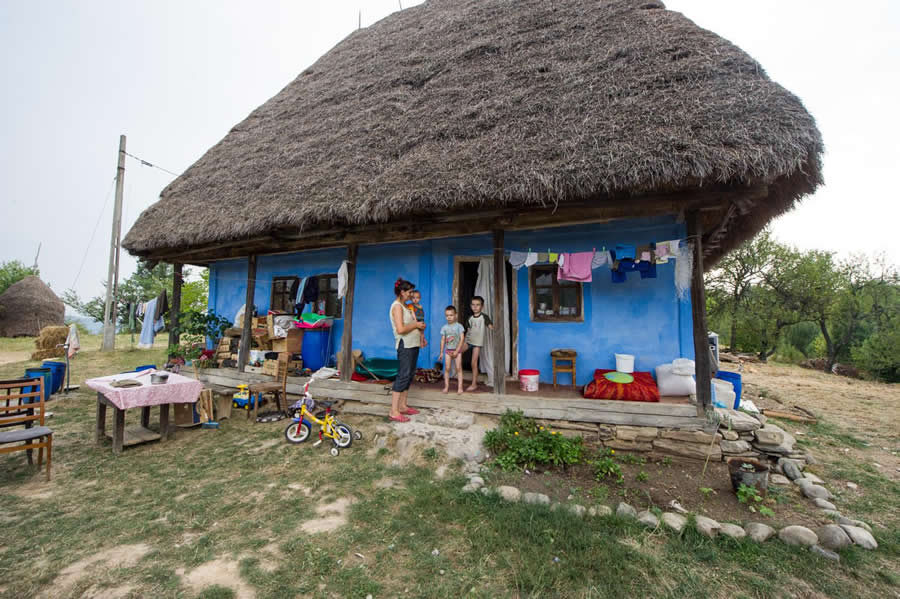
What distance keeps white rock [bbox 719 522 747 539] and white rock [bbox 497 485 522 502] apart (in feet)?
4.78

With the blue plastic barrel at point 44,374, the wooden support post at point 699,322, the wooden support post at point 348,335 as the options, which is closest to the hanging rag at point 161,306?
the blue plastic barrel at point 44,374

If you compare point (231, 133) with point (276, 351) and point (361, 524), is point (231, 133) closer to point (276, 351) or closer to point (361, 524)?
point (276, 351)

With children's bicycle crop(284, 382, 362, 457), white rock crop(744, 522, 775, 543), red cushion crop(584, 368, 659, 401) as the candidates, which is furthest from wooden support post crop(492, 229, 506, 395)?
white rock crop(744, 522, 775, 543)

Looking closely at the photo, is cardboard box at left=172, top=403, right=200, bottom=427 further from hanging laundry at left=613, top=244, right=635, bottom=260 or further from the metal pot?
hanging laundry at left=613, top=244, right=635, bottom=260

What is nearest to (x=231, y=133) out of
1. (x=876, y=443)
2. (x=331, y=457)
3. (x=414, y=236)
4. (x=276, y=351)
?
(x=276, y=351)

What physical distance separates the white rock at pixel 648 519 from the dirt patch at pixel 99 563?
3.51 m

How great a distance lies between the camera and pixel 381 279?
649cm

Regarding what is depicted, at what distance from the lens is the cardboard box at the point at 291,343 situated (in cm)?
629

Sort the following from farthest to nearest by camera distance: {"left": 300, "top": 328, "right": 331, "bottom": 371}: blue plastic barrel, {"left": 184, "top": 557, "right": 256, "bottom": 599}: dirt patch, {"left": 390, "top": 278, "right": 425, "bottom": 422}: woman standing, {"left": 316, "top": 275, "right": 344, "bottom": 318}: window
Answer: {"left": 316, "top": 275, "right": 344, "bottom": 318}: window
{"left": 300, "top": 328, "right": 331, "bottom": 371}: blue plastic barrel
{"left": 390, "top": 278, "right": 425, "bottom": 422}: woman standing
{"left": 184, "top": 557, "right": 256, "bottom": 599}: dirt patch

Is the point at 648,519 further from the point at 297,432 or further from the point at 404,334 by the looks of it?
the point at 297,432

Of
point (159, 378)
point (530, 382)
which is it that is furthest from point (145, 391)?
point (530, 382)

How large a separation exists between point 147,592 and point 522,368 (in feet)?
14.7

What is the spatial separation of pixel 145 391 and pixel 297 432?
5.66ft

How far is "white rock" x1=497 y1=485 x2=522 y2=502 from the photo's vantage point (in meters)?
3.11
